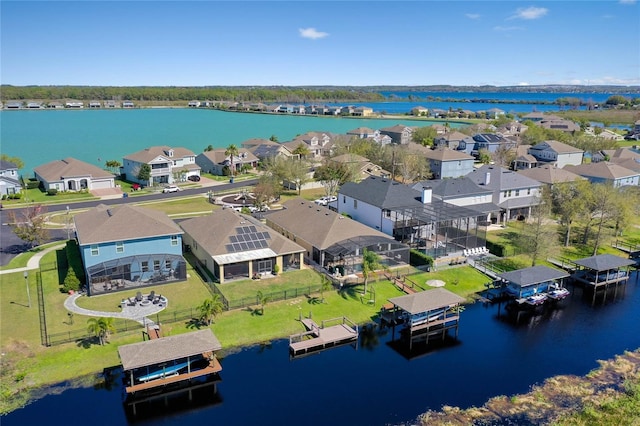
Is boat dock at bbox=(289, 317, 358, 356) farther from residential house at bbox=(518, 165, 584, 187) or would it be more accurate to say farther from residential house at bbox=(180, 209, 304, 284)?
residential house at bbox=(518, 165, 584, 187)

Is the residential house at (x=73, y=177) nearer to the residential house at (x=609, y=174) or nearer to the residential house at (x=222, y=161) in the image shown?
the residential house at (x=222, y=161)

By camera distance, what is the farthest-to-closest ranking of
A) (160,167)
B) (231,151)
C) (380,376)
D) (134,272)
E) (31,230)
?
(231,151)
(160,167)
(31,230)
(134,272)
(380,376)

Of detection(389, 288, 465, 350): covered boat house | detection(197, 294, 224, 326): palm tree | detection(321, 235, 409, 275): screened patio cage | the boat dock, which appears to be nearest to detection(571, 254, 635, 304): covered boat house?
detection(389, 288, 465, 350): covered boat house

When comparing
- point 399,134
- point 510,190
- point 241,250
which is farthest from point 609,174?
point 399,134

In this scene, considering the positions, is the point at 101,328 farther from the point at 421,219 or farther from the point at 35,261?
the point at 421,219

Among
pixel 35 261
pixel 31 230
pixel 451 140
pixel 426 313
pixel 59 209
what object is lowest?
pixel 426 313

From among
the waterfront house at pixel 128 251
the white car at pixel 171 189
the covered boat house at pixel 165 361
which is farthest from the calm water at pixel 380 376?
the white car at pixel 171 189

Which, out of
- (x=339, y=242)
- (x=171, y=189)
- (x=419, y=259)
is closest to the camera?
(x=339, y=242)
